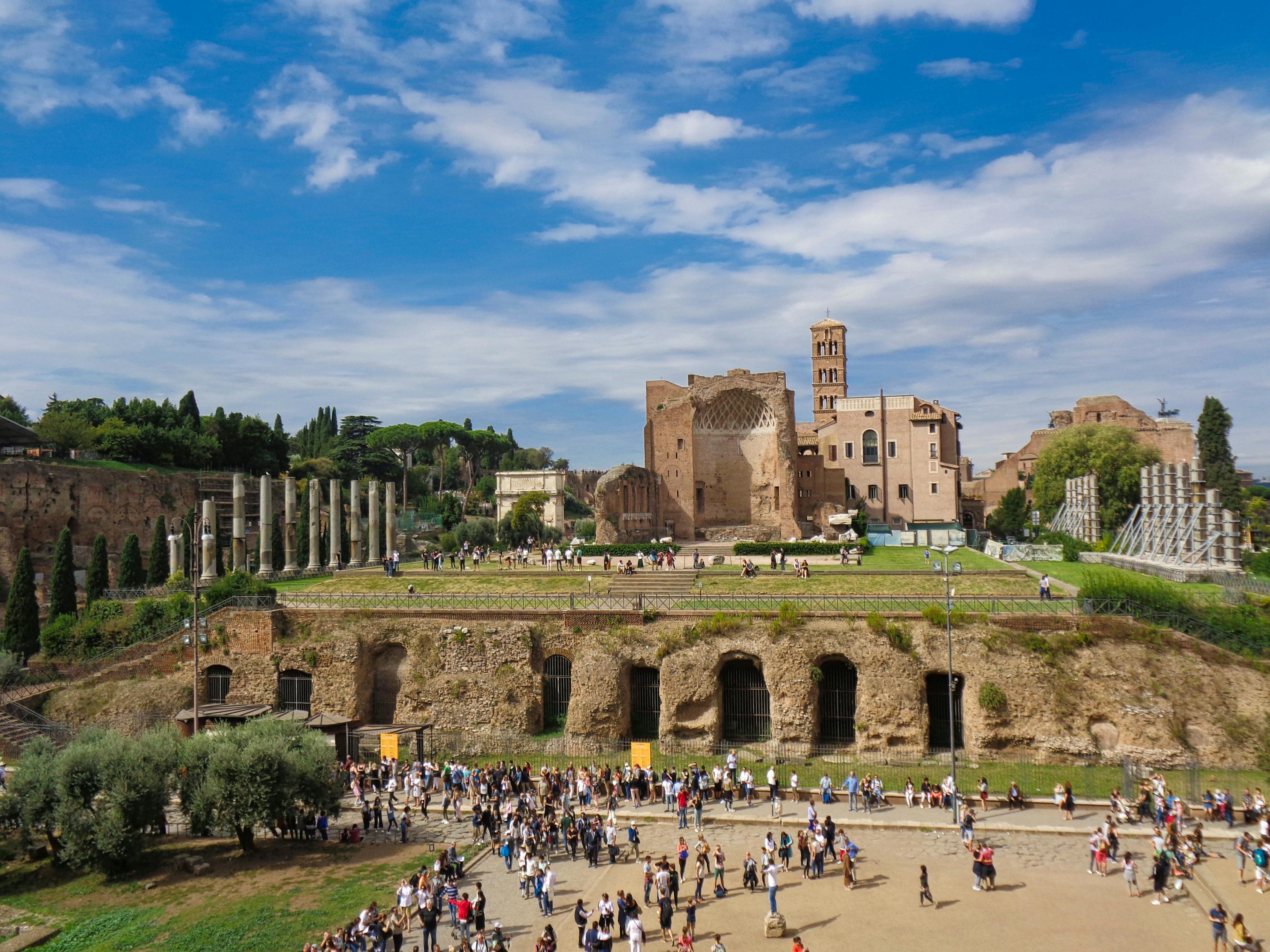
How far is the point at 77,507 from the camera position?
5078 centimetres

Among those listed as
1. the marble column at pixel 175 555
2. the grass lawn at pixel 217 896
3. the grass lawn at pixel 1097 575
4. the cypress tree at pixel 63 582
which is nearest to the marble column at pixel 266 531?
the marble column at pixel 175 555

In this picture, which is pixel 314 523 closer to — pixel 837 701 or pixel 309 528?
pixel 309 528

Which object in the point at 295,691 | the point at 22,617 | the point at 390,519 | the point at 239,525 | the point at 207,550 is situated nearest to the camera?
the point at 295,691

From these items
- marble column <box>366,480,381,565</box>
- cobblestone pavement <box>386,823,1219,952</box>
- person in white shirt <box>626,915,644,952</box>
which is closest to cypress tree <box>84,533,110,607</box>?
marble column <box>366,480,381,565</box>

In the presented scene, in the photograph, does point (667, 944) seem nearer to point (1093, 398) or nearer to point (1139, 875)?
point (1139, 875)

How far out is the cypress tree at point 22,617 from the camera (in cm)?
3506

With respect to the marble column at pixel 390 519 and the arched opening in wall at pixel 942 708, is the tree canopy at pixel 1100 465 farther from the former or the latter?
the marble column at pixel 390 519

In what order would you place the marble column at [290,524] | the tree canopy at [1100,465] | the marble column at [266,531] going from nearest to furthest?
the marble column at [266,531]
the marble column at [290,524]
the tree canopy at [1100,465]

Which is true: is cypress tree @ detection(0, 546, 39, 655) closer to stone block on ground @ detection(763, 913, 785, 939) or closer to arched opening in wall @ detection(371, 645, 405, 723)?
arched opening in wall @ detection(371, 645, 405, 723)

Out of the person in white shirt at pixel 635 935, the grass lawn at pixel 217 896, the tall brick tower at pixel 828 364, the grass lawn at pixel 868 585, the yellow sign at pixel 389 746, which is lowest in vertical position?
the grass lawn at pixel 217 896

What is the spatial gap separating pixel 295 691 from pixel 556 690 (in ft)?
32.5

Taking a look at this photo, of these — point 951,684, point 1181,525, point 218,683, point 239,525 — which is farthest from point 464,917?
point 239,525

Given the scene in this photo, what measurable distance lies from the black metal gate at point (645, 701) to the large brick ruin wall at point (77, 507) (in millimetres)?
31269

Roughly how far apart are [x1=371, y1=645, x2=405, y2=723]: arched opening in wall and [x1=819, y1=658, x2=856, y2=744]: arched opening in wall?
15.4 m
